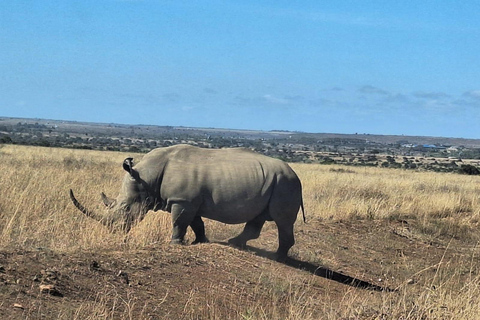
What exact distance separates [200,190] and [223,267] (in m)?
1.46

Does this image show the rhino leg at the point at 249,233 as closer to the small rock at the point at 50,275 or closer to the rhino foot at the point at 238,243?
the rhino foot at the point at 238,243

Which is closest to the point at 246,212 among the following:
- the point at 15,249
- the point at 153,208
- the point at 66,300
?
the point at 153,208

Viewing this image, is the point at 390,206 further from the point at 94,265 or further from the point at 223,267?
the point at 94,265

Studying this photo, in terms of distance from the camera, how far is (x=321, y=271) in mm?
10305

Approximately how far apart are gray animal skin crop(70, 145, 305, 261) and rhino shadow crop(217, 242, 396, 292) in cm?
44

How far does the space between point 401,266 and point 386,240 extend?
1709 mm

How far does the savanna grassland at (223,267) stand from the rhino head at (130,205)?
19 centimetres

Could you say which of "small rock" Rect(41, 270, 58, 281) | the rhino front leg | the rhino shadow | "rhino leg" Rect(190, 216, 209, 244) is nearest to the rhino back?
the rhino front leg

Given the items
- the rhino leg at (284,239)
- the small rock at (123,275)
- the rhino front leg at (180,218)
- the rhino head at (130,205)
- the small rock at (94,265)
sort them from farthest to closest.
Answer: the rhino leg at (284,239) < the rhino head at (130,205) < the rhino front leg at (180,218) < the small rock at (94,265) < the small rock at (123,275)

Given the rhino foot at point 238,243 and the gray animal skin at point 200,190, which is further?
Answer: the rhino foot at point 238,243

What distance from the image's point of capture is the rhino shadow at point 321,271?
388 inches

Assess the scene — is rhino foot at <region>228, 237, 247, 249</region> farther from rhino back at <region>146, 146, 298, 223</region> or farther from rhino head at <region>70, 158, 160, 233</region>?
rhino head at <region>70, 158, 160, 233</region>

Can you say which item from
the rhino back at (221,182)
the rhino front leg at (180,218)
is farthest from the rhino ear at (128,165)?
the rhino front leg at (180,218)

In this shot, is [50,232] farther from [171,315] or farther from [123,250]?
[171,315]
